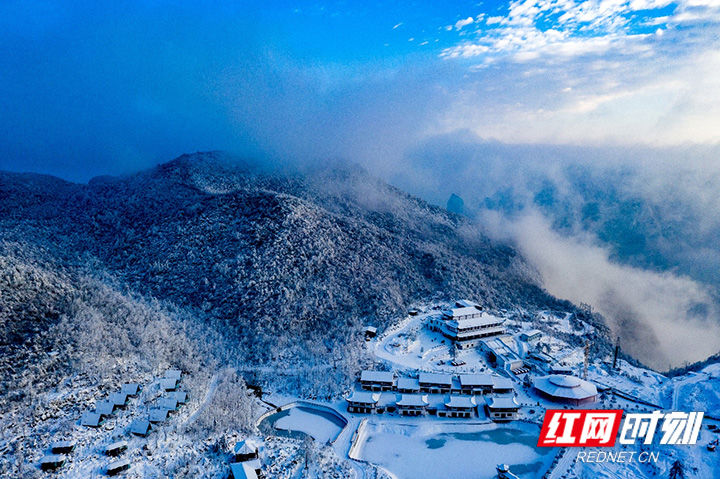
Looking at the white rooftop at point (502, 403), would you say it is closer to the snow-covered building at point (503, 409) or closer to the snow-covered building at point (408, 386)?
the snow-covered building at point (503, 409)

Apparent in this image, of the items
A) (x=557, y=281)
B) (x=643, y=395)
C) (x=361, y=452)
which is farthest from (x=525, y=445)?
(x=557, y=281)

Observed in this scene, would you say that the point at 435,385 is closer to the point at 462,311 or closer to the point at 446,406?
the point at 446,406

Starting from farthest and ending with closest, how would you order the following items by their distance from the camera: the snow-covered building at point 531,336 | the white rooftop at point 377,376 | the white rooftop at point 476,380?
the snow-covered building at point 531,336 < the white rooftop at point 377,376 < the white rooftop at point 476,380

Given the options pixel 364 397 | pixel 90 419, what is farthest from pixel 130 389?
pixel 364 397

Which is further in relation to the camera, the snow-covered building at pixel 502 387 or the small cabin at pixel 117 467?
the snow-covered building at pixel 502 387

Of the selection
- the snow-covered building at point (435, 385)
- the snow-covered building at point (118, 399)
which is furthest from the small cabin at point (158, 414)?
the snow-covered building at point (435, 385)

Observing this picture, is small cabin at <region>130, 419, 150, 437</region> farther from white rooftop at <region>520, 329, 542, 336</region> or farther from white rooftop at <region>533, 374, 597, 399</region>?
white rooftop at <region>520, 329, 542, 336</region>

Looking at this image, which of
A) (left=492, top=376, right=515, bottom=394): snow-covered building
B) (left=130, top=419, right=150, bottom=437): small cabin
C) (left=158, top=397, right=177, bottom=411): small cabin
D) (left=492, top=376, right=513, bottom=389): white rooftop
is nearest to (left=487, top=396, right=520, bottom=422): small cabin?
(left=492, top=376, right=515, bottom=394): snow-covered building
